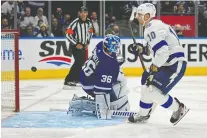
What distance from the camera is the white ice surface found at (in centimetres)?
400

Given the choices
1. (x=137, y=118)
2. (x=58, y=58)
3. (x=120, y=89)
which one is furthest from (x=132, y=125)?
(x=58, y=58)

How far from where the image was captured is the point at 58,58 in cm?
1016

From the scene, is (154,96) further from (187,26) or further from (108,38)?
(187,26)

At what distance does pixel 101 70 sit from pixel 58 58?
18.0ft

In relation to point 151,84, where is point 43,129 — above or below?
below

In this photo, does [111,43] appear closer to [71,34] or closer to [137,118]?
[137,118]

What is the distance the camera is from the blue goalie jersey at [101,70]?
4.75 metres

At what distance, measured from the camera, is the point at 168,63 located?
4387 millimetres

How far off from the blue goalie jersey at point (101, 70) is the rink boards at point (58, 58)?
4.86 m

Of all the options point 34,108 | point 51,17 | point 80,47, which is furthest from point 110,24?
point 34,108

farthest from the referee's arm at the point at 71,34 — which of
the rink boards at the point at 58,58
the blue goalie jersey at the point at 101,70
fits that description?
the blue goalie jersey at the point at 101,70

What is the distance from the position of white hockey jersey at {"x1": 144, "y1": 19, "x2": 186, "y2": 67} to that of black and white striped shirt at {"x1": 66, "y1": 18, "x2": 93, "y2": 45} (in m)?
3.92

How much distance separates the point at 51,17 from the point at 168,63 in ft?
21.9

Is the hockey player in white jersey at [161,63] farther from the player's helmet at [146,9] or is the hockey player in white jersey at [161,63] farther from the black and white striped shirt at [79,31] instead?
the black and white striped shirt at [79,31]
